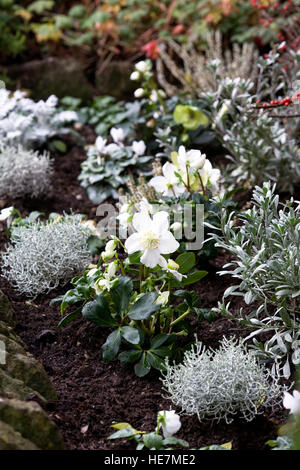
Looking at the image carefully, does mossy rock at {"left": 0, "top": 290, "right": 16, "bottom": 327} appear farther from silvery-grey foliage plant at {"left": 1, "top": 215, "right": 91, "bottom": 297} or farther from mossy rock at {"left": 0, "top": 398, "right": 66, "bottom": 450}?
mossy rock at {"left": 0, "top": 398, "right": 66, "bottom": 450}

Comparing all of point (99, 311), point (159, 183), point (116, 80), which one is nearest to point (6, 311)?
point (99, 311)

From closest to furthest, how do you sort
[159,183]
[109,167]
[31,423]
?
[31,423], [159,183], [109,167]

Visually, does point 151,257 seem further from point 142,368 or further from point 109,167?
point 109,167

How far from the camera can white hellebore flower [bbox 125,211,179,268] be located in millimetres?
2137

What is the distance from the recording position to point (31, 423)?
66.7 inches

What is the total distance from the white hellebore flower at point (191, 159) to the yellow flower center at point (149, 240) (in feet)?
1.60

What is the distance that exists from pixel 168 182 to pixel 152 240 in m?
0.63

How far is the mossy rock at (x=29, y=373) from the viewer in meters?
2.00

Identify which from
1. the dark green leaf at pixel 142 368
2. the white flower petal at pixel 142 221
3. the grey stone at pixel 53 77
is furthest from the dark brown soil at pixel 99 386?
the grey stone at pixel 53 77

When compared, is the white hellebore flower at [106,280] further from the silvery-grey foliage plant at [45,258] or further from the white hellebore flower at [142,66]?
the white hellebore flower at [142,66]

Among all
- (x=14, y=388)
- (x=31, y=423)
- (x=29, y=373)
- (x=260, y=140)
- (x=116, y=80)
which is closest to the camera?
(x=31, y=423)

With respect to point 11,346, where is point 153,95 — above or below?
above
